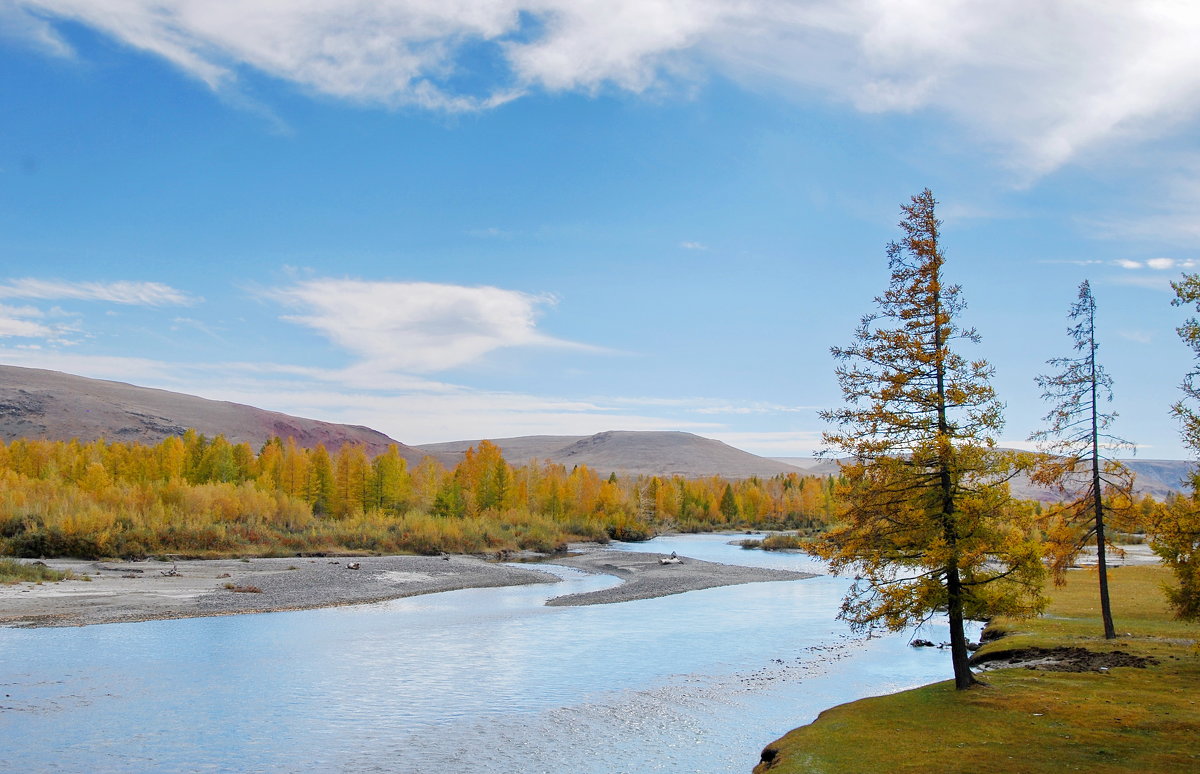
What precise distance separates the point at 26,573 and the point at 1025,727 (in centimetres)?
5115

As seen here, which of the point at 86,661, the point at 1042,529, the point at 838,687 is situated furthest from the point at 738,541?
the point at 86,661

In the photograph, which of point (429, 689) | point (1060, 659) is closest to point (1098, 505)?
point (1060, 659)

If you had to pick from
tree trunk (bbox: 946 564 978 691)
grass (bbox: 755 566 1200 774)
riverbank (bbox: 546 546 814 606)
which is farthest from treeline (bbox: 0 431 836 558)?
tree trunk (bbox: 946 564 978 691)

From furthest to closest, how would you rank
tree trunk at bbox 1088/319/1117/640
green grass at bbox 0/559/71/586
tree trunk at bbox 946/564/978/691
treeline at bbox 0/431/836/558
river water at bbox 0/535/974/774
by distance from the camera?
treeline at bbox 0/431/836/558 → green grass at bbox 0/559/71/586 → tree trunk at bbox 1088/319/1117/640 → tree trunk at bbox 946/564/978/691 → river water at bbox 0/535/974/774

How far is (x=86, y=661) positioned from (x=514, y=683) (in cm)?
1539

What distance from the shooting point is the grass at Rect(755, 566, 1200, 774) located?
49.6 ft

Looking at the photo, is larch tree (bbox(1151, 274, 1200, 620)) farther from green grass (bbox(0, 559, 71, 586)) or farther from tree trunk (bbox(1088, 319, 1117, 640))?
green grass (bbox(0, 559, 71, 586))

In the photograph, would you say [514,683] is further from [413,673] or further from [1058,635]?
[1058,635]

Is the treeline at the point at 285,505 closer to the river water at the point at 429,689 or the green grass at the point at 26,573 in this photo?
the green grass at the point at 26,573

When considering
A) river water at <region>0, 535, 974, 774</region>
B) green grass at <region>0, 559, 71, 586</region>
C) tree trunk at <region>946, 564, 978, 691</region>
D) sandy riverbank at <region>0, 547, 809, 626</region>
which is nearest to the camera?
river water at <region>0, 535, 974, 774</region>

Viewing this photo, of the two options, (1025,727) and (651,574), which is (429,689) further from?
(651,574)

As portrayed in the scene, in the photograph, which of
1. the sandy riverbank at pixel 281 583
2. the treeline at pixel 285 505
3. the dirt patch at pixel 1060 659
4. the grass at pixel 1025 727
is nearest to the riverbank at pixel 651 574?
the sandy riverbank at pixel 281 583

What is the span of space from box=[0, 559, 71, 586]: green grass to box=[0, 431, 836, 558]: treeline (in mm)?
10770

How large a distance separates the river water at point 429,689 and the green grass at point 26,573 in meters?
14.0
